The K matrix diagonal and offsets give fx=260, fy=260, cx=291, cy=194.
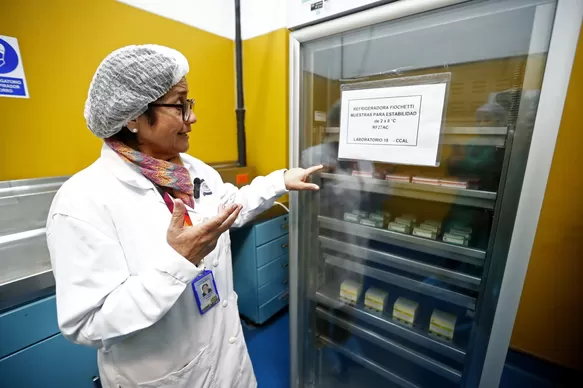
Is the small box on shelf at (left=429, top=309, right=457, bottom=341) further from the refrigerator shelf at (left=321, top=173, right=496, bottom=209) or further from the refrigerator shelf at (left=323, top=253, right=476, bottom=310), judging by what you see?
the refrigerator shelf at (left=321, top=173, right=496, bottom=209)

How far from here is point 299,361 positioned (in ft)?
4.17

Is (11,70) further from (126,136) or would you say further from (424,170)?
(424,170)

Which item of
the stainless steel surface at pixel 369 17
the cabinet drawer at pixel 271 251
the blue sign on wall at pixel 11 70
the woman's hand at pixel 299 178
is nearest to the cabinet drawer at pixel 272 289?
the cabinet drawer at pixel 271 251

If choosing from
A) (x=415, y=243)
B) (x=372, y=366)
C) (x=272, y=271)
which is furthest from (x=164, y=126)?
(x=272, y=271)

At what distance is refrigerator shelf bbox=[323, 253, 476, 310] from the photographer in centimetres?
85

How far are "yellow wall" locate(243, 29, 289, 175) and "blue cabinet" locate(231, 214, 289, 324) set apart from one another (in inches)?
22.9

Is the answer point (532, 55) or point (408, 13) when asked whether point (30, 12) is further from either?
point (532, 55)

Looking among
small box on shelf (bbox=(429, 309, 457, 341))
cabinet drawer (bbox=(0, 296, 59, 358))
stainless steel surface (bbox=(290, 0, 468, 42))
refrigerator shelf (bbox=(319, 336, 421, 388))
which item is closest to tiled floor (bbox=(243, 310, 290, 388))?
refrigerator shelf (bbox=(319, 336, 421, 388))

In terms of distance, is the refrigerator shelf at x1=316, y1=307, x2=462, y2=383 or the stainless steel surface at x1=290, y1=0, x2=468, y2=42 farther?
the refrigerator shelf at x1=316, y1=307, x2=462, y2=383

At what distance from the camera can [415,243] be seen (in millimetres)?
901

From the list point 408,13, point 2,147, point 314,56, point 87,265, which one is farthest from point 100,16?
point 408,13

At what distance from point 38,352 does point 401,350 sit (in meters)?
1.34

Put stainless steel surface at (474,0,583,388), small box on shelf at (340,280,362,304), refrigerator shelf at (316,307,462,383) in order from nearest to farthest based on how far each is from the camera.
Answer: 1. stainless steel surface at (474,0,583,388)
2. refrigerator shelf at (316,307,462,383)
3. small box on shelf at (340,280,362,304)

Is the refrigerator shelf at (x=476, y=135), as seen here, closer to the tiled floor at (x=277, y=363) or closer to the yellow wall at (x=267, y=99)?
the yellow wall at (x=267, y=99)
